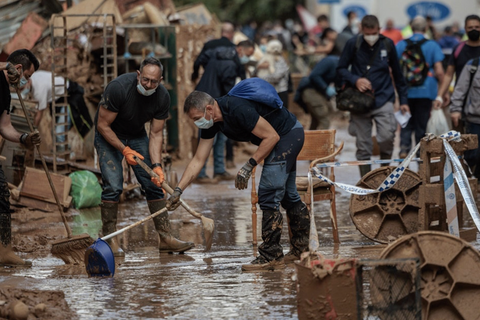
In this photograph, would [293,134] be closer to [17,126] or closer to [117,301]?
[117,301]

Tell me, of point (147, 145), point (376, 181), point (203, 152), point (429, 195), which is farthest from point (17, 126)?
point (429, 195)

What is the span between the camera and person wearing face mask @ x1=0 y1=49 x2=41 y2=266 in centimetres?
747

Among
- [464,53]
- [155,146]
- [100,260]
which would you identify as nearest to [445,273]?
[100,260]

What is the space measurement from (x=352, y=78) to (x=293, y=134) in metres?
3.44

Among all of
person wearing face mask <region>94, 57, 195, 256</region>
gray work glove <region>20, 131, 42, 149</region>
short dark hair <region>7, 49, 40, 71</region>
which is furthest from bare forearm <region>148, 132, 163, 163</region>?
short dark hair <region>7, 49, 40, 71</region>

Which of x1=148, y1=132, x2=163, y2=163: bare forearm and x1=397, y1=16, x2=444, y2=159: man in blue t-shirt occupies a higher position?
x1=397, y1=16, x2=444, y2=159: man in blue t-shirt

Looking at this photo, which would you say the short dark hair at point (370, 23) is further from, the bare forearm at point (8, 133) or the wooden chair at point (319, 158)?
the bare forearm at point (8, 133)

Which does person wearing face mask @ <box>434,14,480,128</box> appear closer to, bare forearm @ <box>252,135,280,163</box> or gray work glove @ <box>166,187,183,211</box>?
bare forearm @ <box>252,135,280,163</box>

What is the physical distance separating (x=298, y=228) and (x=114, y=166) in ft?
5.89

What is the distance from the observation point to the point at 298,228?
7.46m

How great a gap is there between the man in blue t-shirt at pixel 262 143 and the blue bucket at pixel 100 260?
0.68 m

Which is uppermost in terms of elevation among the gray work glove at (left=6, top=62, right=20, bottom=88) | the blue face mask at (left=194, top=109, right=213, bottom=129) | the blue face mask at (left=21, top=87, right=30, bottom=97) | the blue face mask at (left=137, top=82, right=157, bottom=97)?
the blue face mask at (left=21, top=87, right=30, bottom=97)

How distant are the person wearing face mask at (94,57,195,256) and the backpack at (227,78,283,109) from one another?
95 cm

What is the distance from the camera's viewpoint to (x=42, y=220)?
32.0 ft
